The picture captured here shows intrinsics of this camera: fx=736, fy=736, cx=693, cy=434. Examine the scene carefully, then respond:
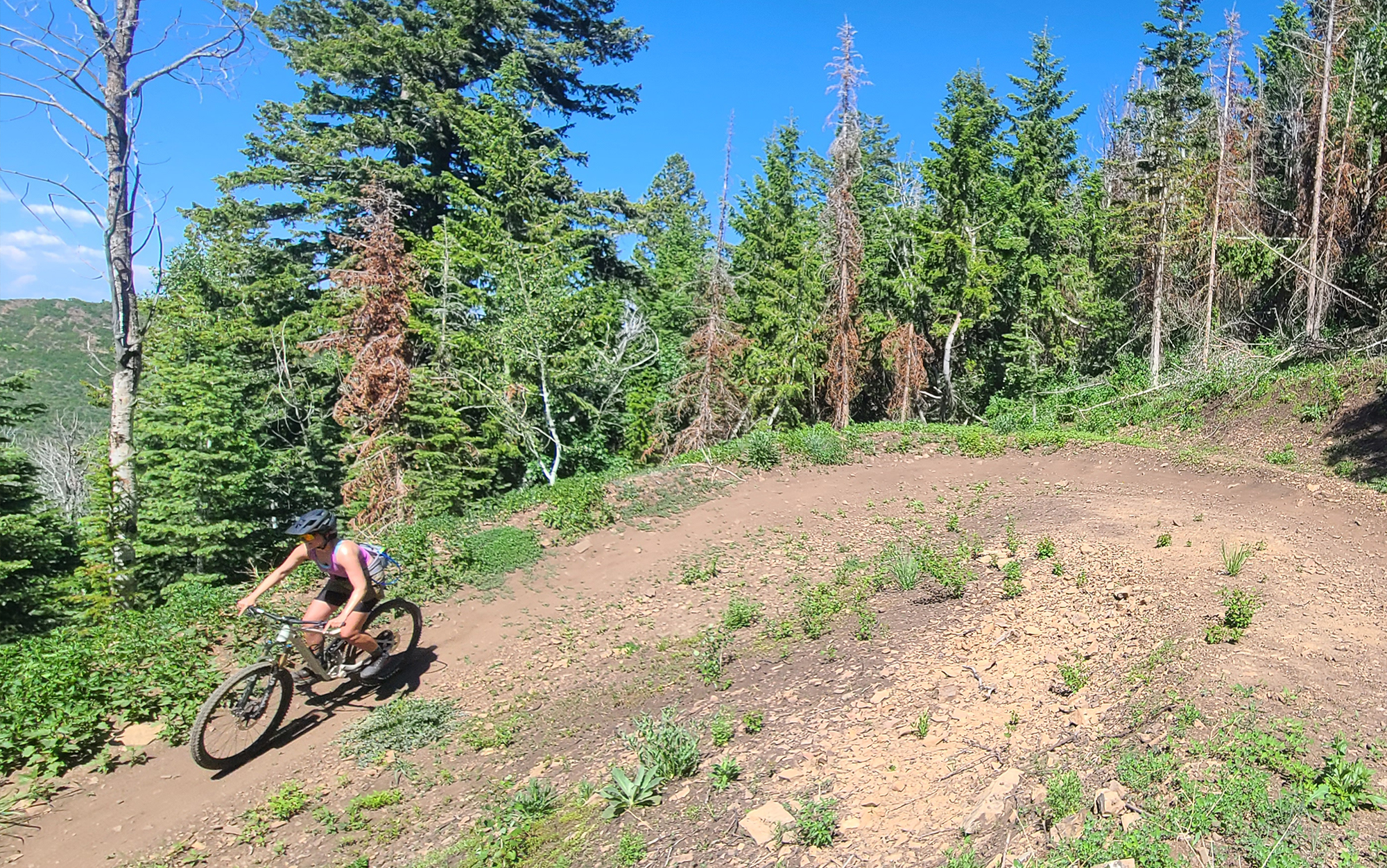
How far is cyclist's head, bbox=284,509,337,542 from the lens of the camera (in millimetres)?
5887

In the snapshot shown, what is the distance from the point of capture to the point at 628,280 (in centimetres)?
2427

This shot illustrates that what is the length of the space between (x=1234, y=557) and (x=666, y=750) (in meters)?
6.16

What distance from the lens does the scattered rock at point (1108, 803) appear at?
3.86 metres

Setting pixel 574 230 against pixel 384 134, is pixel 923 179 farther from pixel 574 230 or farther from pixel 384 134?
pixel 384 134

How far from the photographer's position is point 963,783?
174 inches

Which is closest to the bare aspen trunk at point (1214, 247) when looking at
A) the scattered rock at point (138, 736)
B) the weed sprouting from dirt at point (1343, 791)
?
the weed sprouting from dirt at point (1343, 791)

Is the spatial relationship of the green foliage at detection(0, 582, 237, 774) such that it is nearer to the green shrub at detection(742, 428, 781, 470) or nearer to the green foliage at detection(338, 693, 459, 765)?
the green foliage at detection(338, 693, 459, 765)

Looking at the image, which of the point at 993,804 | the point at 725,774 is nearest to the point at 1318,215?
the point at 993,804

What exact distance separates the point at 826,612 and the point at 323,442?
17.7 m

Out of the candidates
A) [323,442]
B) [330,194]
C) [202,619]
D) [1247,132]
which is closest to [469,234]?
[330,194]

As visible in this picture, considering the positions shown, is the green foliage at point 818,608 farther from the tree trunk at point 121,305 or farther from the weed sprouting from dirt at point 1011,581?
the tree trunk at point 121,305

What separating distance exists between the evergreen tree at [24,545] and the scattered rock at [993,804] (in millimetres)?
11412

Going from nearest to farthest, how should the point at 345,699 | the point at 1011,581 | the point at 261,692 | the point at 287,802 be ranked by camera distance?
the point at 287,802 < the point at 261,692 < the point at 345,699 < the point at 1011,581

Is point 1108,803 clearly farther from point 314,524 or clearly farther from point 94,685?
point 94,685
